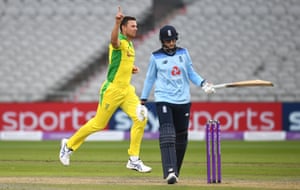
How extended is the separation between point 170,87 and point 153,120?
10428 millimetres

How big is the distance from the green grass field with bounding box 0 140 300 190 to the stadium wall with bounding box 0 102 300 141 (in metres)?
1.67

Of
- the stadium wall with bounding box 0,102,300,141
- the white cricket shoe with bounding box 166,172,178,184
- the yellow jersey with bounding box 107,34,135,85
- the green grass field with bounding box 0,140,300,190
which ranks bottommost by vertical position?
the green grass field with bounding box 0,140,300,190

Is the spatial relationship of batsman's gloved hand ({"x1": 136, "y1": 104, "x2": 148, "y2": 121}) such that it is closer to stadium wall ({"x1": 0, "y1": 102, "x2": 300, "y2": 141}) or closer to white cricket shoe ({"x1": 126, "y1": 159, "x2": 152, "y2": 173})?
white cricket shoe ({"x1": 126, "y1": 159, "x2": 152, "y2": 173})

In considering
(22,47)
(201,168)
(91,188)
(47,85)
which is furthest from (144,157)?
(22,47)

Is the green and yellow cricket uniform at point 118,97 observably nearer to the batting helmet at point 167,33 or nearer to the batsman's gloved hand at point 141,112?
the batsman's gloved hand at point 141,112

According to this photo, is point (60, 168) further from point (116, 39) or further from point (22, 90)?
point (22, 90)

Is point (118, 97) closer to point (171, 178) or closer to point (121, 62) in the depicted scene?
point (121, 62)

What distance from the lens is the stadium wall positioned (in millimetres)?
19234

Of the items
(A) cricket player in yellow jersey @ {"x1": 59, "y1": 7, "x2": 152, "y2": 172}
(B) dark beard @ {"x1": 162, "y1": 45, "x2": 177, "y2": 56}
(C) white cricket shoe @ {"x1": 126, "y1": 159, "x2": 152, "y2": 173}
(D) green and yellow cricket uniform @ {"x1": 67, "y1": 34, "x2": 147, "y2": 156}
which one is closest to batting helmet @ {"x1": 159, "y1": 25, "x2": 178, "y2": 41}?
(B) dark beard @ {"x1": 162, "y1": 45, "x2": 177, "y2": 56}

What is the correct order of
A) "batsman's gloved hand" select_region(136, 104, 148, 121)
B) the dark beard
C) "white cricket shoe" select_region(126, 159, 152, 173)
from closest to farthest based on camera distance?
the dark beard → "batsman's gloved hand" select_region(136, 104, 148, 121) → "white cricket shoe" select_region(126, 159, 152, 173)

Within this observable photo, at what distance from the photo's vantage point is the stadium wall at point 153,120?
19.2 m

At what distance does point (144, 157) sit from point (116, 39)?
14.4 ft

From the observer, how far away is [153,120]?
1927 centimetres

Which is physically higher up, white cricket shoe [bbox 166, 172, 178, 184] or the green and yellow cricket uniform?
the green and yellow cricket uniform
